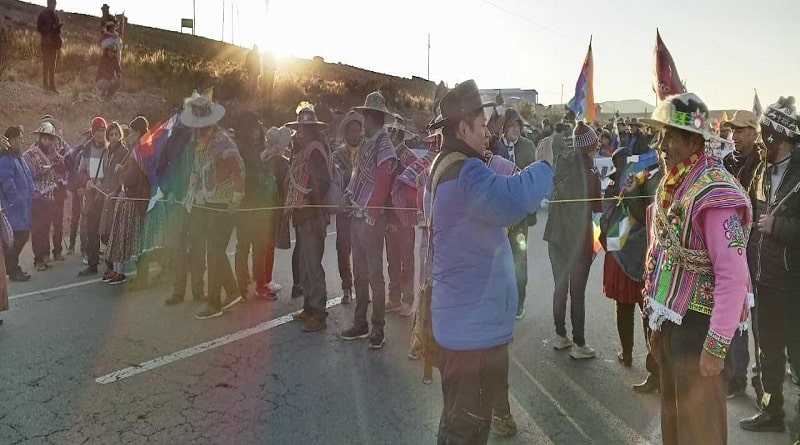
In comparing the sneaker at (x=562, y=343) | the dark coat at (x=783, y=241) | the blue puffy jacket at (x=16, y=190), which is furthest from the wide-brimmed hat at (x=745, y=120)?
Result: the blue puffy jacket at (x=16, y=190)

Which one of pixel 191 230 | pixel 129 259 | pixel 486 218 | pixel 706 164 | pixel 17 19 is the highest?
pixel 17 19

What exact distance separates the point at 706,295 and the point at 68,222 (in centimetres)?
1228

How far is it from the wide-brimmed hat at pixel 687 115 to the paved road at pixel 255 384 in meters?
2.21

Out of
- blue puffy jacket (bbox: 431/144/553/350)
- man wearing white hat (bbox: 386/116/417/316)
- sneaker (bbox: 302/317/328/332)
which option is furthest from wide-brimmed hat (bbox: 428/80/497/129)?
sneaker (bbox: 302/317/328/332)

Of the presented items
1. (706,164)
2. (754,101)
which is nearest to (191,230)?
(706,164)

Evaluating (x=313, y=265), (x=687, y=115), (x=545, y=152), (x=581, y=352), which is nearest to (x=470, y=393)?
(x=545, y=152)

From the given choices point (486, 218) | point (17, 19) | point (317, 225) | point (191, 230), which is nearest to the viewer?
point (486, 218)

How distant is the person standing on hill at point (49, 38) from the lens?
666 inches

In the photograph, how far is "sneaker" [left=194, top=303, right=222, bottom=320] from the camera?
6781mm

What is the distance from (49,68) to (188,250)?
47.3 ft

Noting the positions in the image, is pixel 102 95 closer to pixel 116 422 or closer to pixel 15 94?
pixel 15 94

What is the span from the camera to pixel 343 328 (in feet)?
21.5

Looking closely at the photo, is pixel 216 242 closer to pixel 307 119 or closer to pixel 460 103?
pixel 307 119

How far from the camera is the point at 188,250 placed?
290 inches
